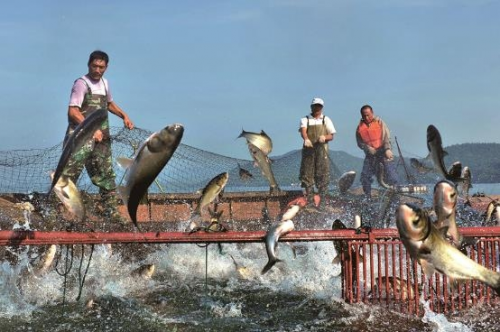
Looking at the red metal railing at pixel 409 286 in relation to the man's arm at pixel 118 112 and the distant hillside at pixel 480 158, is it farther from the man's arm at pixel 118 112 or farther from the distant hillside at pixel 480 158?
the distant hillside at pixel 480 158

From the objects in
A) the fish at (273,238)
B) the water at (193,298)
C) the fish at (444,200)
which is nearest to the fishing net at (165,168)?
the water at (193,298)

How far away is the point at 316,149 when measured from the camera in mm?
12281

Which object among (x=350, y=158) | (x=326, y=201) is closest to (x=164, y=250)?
(x=326, y=201)

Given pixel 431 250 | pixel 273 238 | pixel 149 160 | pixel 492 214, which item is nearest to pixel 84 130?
pixel 149 160

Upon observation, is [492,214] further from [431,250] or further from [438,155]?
[431,250]

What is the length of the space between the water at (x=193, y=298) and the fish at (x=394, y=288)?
0.16m

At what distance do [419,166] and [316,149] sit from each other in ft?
8.52

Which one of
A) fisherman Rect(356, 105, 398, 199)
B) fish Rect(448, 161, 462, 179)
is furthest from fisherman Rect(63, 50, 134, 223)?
fisherman Rect(356, 105, 398, 199)

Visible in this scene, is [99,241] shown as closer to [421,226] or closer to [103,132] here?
[421,226]

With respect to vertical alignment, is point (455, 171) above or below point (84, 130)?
below

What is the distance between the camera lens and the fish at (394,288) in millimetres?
5773

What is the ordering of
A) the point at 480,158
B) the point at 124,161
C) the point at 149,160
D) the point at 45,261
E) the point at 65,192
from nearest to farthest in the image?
1. the point at 149,160
2. the point at 124,161
3. the point at 65,192
4. the point at 45,261
5. the point at 480,158

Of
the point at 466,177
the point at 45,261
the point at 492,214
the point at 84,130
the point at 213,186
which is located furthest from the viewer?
the point at 492,214

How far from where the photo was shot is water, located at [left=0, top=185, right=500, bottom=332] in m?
5.81
